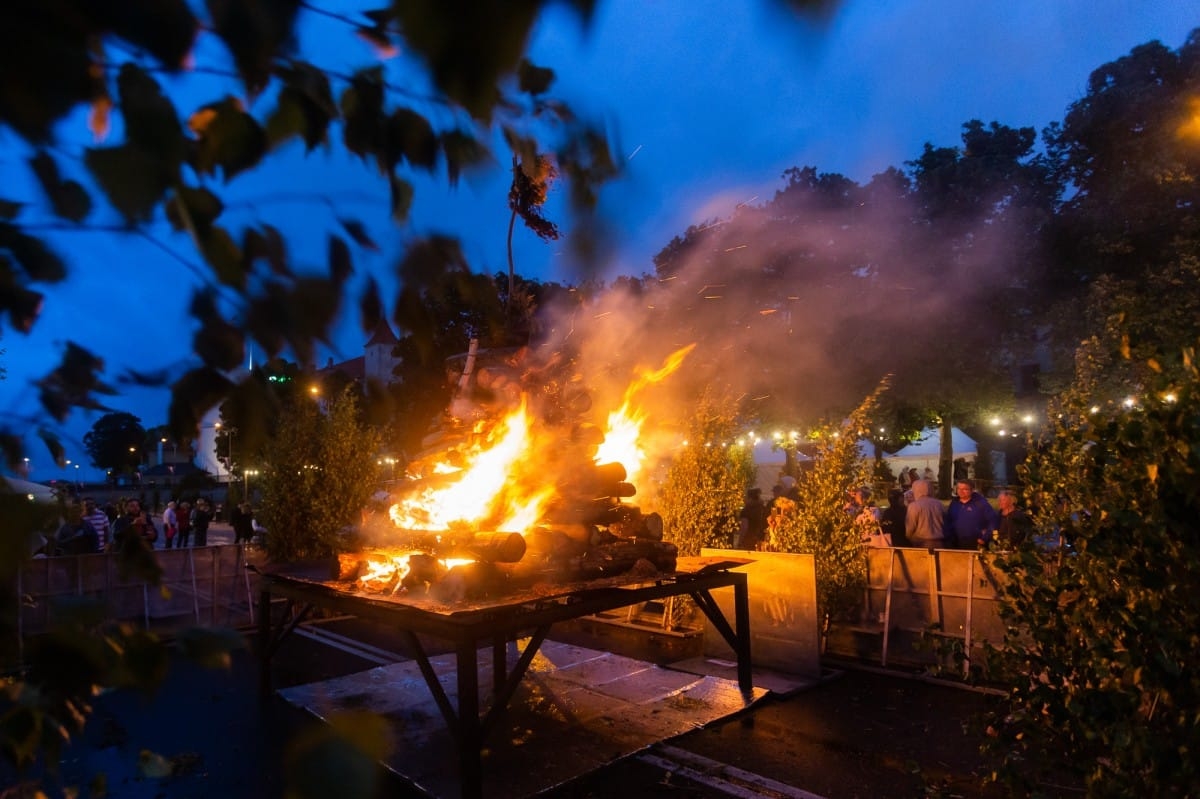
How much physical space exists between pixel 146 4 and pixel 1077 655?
324 cm

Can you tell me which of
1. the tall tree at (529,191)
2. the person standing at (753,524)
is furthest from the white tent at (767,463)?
the tall tree at (529,191)

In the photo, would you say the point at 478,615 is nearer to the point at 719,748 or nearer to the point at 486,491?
the point at 719,748

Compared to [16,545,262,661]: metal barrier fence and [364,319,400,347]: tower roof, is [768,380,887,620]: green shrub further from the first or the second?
[16,545,262,661]: metal barrier fence

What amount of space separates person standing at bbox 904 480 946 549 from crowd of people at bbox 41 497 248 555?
27.3ft

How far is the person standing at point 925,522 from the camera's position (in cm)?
1016

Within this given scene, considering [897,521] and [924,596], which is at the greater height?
[897,521]

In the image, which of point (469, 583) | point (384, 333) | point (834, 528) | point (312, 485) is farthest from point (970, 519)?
point (384, 333)

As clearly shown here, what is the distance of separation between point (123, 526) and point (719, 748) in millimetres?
4675

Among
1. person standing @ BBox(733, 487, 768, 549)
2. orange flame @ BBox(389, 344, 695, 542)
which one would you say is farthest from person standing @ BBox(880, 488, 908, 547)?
orange flame @ BBox(389, 344, 695, 542)

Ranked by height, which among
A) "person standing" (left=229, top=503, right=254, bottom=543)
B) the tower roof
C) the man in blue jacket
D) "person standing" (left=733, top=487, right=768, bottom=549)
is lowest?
"person standing" (left=229, top=503, right=254, bottom=543)

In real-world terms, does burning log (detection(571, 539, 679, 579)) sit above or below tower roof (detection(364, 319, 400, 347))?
below

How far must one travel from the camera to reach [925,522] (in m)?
10.2

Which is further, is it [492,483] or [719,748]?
[492,483]

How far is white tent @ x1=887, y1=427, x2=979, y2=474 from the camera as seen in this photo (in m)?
29.9
